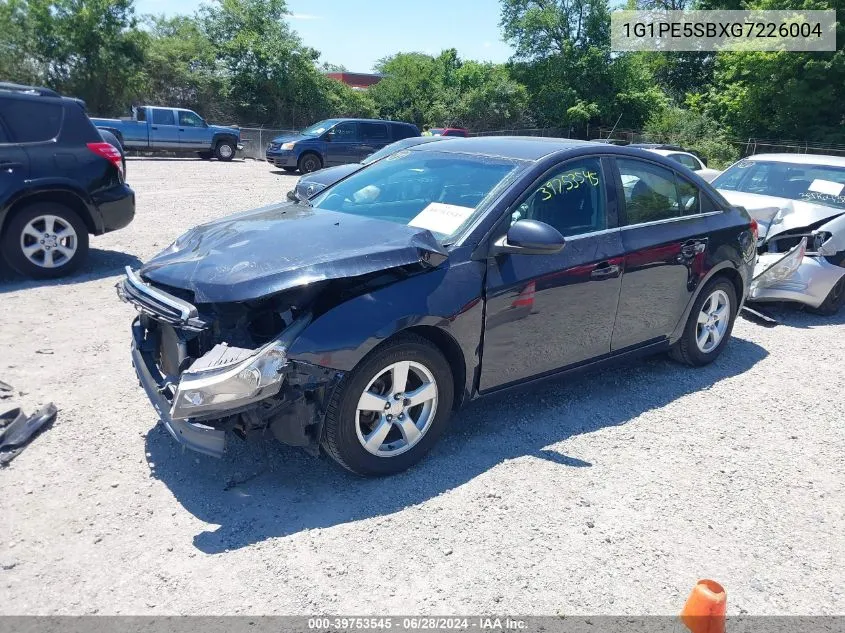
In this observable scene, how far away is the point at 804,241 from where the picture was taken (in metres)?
6.77

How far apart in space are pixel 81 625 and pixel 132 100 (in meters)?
30.6

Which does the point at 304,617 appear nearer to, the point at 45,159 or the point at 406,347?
the point at 406,347

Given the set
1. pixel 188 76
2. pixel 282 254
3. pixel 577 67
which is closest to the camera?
pixel 282 254

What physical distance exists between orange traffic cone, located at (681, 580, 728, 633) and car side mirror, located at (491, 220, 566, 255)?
1.95 meters

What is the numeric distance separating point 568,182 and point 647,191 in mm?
841

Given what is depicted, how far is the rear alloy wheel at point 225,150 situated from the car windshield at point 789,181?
19.9 m

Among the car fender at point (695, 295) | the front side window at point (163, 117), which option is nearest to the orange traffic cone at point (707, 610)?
the car fender at point (695, 295)

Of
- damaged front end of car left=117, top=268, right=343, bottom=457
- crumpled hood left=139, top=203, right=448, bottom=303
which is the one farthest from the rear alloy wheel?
damaged front end of car left=117, top=268, right=343, bottom=457

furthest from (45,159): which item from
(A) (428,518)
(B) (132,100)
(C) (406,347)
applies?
(B) (132,100)

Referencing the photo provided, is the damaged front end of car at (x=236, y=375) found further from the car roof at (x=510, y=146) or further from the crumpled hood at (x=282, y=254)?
the car roof at (x=510, y=146)

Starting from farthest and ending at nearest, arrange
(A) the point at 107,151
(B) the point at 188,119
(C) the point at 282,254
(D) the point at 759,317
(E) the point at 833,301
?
1. (B) the point at 188,119
2. (A) the point at 107,151
3. (E) the point at 833,301
4. (D) the point at 759,317
5. (C) the point at 282,254

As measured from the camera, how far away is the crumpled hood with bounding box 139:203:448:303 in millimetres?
3277

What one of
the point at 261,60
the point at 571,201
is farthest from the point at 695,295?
the point at 261,60

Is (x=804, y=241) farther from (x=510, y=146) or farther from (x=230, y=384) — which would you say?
(x=230, y=384)
